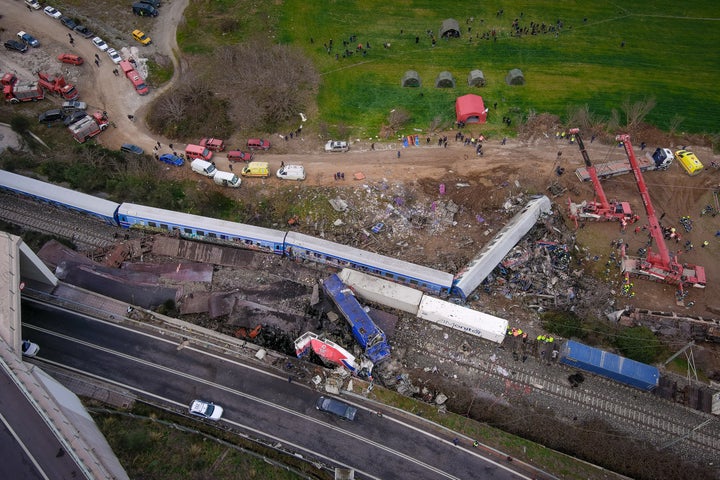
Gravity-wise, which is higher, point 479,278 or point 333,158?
point 333,158

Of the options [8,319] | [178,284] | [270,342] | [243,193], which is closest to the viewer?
[8,319]

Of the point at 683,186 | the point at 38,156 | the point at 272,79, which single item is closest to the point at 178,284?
the point at 38,156

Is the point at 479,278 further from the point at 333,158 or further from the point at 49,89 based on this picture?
the point at 49,89

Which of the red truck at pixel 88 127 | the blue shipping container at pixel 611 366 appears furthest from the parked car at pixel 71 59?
the blue shipping container at pixel 611 366

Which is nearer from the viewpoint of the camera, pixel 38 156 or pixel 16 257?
pixel 16 257

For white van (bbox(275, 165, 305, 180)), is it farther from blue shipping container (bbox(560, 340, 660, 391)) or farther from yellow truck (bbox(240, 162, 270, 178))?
blue shipping container (bbox(560, 340, 660, 391))

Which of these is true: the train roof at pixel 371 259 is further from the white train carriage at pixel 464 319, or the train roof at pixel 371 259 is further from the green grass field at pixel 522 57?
the green grass field at pixel 522 57

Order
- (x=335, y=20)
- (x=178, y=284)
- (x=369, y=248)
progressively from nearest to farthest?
1. (x=178, y=284)
2. (x=369, y=248)
3. (x=335, y=20)

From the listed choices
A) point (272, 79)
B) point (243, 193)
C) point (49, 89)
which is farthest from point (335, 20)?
point (49, 89)

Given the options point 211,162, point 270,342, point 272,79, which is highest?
point 272,79
